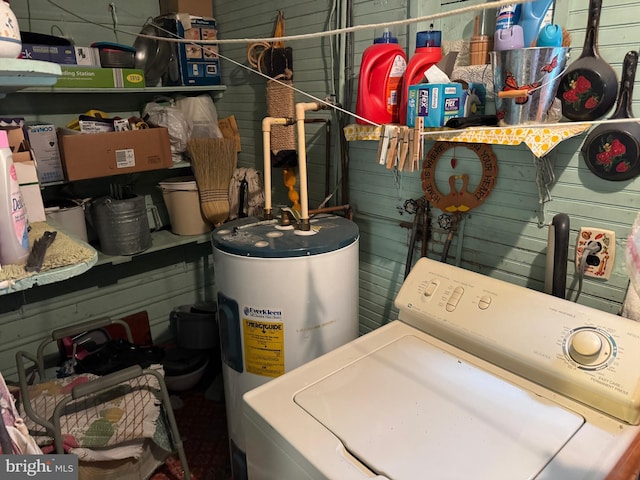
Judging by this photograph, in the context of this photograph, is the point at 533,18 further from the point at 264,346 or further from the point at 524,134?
the point at 264,346

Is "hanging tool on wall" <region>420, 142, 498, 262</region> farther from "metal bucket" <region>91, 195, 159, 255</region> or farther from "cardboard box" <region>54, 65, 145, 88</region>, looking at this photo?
"cardboard box" <region>54, 65, 145, 88</region>

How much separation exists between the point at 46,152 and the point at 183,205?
0.68m

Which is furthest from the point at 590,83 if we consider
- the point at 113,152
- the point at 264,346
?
the point at 113,152

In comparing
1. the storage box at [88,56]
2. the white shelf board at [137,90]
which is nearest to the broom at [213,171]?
the white shelf board at [137,90]

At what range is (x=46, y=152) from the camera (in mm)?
2070

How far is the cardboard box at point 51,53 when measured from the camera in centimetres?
197

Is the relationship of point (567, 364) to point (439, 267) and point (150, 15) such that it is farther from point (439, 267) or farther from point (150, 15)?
point (150, 15)

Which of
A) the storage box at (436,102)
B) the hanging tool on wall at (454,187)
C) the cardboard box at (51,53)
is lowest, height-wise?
the hanging tool on wall at (454,187)

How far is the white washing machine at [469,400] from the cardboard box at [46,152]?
61.2 inches

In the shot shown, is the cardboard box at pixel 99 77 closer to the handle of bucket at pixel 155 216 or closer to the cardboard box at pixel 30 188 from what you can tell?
the handle of bucket at pixel 155 216

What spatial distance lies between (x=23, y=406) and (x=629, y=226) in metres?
1.96

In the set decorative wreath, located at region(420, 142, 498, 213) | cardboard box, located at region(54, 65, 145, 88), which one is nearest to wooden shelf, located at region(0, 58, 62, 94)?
decorative wreath, located at region(420, 142, 498, 213)

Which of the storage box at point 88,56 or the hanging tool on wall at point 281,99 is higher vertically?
the storage box at point 88,56

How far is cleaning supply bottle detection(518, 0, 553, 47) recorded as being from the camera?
123 centimetres
